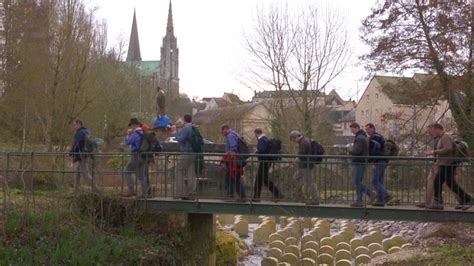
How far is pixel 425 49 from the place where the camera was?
2683cm

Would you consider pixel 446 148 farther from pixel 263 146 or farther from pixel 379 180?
pixel 263 146

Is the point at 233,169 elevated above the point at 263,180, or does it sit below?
above

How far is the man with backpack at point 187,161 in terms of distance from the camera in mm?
16938

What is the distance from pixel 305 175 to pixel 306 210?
80 cm

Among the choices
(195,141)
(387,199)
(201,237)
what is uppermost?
(195,141)

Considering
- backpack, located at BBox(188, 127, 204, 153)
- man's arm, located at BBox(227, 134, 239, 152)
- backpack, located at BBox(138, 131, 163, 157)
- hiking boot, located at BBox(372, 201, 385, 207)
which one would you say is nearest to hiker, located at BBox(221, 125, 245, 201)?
man's arm, located at BBox(227, 134, 239, 152)

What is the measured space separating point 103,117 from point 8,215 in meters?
20.2

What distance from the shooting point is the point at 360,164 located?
1585 cm

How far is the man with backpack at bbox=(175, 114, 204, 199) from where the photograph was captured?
16938 mm

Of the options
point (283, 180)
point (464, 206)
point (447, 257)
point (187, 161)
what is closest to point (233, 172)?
point (187, 161)

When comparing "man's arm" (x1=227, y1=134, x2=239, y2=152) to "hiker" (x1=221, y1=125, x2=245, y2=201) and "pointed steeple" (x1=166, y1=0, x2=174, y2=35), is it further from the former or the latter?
"pointed steeple" (x1=166, y1=0, x2=174, y2=35)

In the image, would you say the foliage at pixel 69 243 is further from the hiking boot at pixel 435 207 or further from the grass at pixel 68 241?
the hiking boot at pixel 435 207

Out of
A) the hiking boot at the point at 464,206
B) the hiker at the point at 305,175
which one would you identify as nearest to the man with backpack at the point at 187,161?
the hiker at the point at 305,175

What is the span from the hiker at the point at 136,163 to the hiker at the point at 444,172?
656cm
